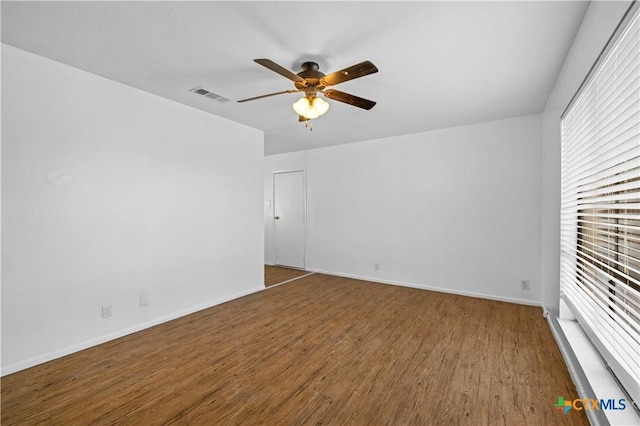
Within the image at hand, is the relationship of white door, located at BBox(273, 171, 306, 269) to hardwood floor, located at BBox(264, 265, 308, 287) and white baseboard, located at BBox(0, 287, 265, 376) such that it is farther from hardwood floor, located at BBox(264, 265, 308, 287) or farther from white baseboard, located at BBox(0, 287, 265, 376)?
white baseboard, located at BBox(0, 287, 265, 376)

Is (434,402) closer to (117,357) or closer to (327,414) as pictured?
(327,414)

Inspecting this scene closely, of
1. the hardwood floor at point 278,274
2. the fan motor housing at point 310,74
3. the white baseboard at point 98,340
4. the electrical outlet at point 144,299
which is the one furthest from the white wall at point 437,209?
the electrical outlet at point 144,299

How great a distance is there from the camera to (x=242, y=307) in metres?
3.68

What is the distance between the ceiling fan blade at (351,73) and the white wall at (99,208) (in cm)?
211

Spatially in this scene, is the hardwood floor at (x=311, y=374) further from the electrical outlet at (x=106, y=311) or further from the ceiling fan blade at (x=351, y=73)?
the ceiling fan blade at (x=351, y=73)

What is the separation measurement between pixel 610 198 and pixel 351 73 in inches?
67.7

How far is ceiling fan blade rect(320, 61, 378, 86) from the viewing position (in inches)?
74.3

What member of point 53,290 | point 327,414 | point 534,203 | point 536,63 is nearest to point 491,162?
point 534,203

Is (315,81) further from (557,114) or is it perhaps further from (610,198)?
(557,114)

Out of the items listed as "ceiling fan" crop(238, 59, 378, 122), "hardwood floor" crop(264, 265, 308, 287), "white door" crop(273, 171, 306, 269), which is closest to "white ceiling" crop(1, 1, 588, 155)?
"ceiling fan" crop(238, 59, 378, 122)

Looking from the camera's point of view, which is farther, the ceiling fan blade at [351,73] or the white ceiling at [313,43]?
the ceiling fan blade at [351,73]

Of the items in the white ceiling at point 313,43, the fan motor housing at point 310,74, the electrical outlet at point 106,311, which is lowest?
the electrical outlet at point 106,311

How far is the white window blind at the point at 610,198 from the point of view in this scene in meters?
1.30

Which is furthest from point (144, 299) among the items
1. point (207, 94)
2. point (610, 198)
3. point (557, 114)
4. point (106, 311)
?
point (557, 114)
